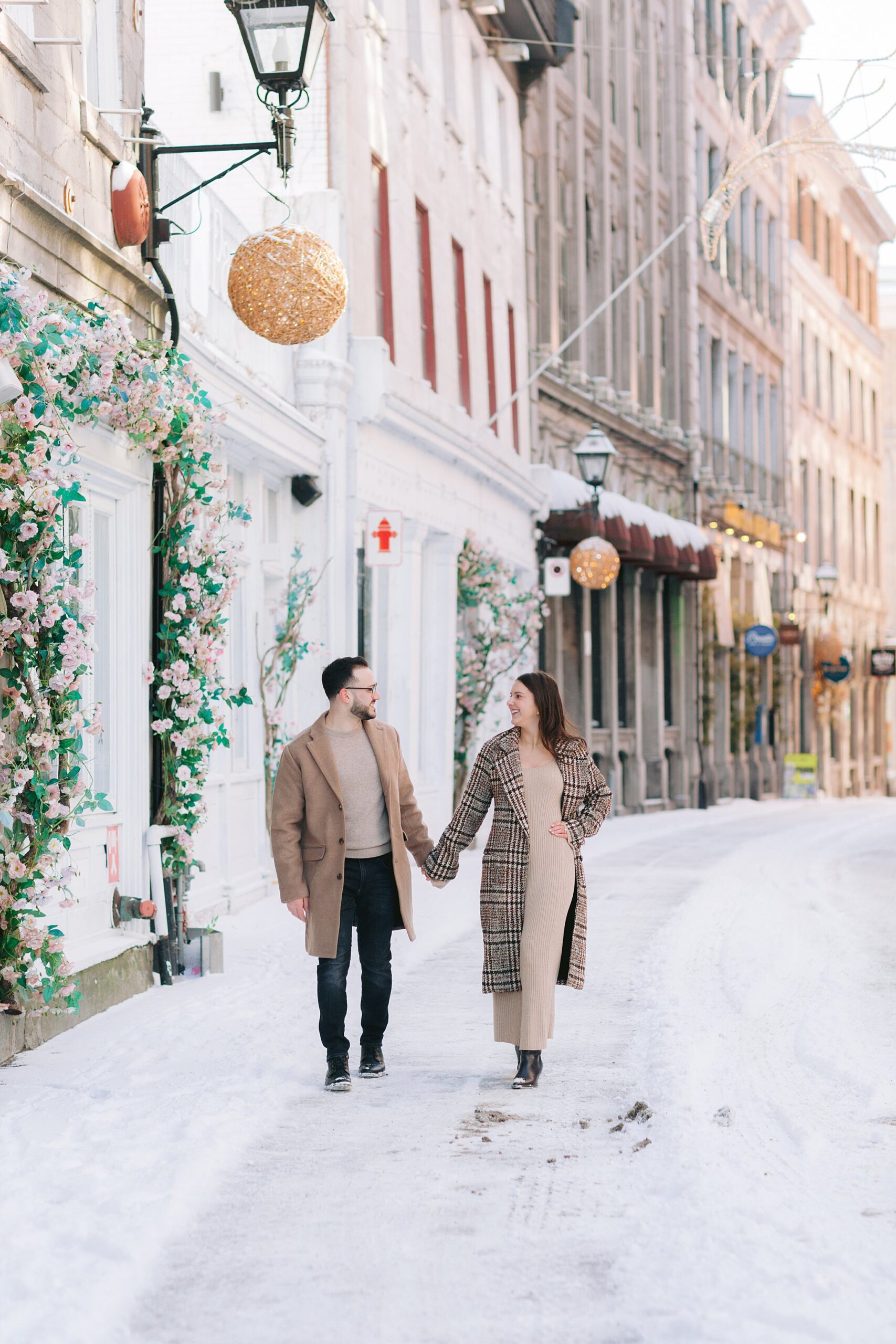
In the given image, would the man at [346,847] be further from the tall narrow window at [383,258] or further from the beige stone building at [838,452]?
the beige stone building at [838,452]

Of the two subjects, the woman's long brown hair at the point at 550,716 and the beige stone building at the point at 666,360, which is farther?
the beige stone building at the point at 666,360

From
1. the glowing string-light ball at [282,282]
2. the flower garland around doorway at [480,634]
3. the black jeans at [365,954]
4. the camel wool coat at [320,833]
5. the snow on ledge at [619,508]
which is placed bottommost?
the black jeans at [365,954]

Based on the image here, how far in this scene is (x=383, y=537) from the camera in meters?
17.4

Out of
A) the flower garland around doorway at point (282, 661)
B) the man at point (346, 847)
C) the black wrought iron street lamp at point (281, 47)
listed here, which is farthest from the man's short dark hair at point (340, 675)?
the flower garland around doorway at point (282, 661)

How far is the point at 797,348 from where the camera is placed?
1855 inches

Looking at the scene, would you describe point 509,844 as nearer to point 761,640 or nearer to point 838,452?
point 761,640

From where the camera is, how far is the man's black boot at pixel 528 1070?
24.9ft

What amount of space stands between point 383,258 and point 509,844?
40.2 feet

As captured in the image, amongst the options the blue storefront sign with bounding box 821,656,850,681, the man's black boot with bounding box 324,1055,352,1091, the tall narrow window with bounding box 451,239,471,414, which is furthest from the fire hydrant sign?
the blue storefront sign with bounding box 821,656,850,681

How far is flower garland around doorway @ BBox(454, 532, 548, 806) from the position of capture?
855 inches

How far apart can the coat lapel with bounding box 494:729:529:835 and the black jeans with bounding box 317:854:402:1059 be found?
1.77ft

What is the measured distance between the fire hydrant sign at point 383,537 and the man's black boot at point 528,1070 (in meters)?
9.84

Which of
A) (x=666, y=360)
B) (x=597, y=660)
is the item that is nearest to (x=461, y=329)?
(x=597, y=660)

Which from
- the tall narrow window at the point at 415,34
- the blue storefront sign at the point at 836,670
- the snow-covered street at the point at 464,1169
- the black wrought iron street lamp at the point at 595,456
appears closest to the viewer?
the snow-covered street at the point at 464,1169
